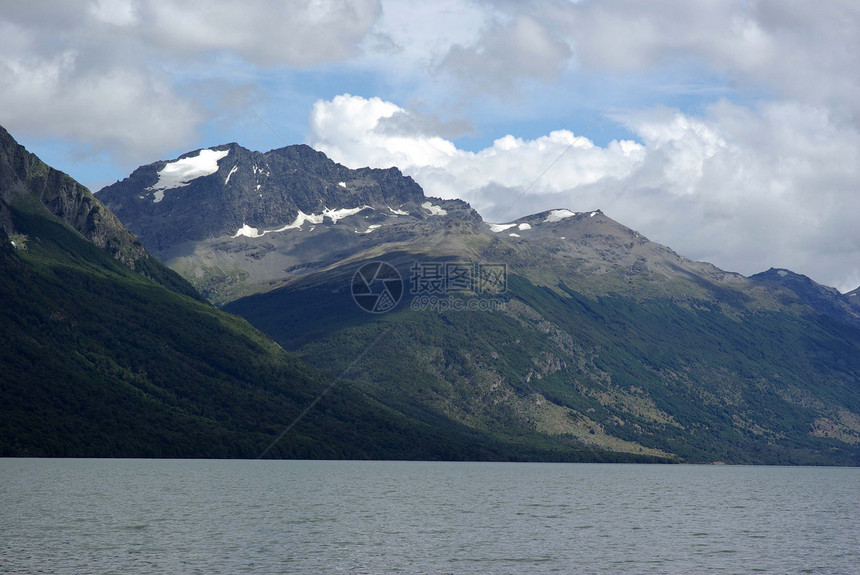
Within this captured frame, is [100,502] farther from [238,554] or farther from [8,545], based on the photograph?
[238,554]

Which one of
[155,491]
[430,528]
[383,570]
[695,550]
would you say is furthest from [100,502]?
[695,550]

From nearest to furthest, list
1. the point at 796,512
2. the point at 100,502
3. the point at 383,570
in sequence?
1. the point at 383,570
2. the point at 100,502
3. the point at 796,512

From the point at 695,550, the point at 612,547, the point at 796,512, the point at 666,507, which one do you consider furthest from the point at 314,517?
the point at 796,512

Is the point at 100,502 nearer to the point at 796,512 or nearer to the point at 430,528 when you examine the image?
the point at 430,528

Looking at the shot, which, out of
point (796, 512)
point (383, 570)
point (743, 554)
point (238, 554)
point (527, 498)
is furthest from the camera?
point (527, 498)

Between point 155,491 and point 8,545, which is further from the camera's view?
point 155,491

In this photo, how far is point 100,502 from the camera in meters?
145

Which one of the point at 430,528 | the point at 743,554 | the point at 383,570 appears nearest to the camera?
the point at 383,570

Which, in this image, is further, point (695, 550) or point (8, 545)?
point (695, 550)

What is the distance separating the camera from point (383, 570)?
84688 mm

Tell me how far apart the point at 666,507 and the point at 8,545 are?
407ft

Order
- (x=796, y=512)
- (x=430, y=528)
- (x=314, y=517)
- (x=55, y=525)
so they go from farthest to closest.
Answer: (x=796, y=512) < (x=314, y=517) < (x=430, y=528) < (x=55, y=525)

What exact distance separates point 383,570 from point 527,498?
107m

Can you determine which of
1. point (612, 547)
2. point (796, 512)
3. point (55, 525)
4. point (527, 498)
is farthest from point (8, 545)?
point (796, 512)
